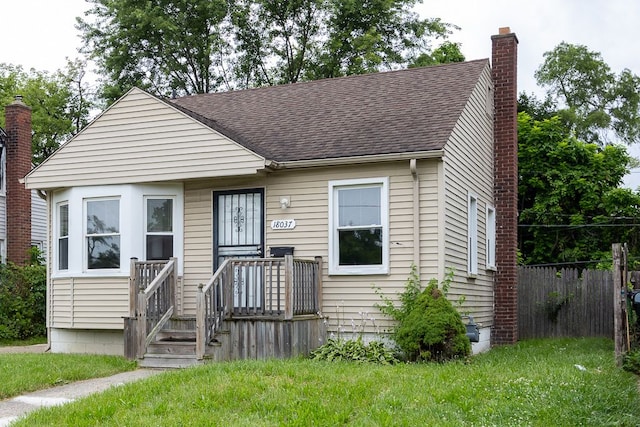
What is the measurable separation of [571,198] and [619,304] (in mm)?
14985

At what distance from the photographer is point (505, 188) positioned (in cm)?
1684

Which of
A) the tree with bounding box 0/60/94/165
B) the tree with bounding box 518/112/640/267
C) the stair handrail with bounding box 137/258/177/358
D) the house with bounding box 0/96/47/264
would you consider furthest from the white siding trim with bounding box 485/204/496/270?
the tree with bounding box 0/60/94/165

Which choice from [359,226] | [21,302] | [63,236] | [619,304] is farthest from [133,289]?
[21,302]

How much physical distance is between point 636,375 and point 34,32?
1351 inches

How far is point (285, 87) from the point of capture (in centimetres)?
1761

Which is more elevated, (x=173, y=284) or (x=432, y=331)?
(x=173, y=284)

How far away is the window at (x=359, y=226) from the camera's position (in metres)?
12.6

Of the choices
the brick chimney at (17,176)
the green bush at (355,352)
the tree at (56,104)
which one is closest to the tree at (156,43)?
the tree at (56,104)

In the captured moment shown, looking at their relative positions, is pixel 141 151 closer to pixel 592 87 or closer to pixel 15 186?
pixel 15 186

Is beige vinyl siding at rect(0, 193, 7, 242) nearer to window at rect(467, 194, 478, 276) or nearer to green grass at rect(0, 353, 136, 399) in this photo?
green grass at rect(0, 353, 136, 399)

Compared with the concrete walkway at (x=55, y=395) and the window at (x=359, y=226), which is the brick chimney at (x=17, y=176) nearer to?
the concrete walkway at (x=55, y=395)

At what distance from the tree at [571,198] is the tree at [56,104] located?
68.9 feet

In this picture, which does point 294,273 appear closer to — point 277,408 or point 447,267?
point 447,267

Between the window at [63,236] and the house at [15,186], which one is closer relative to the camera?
the window at [63,236]
